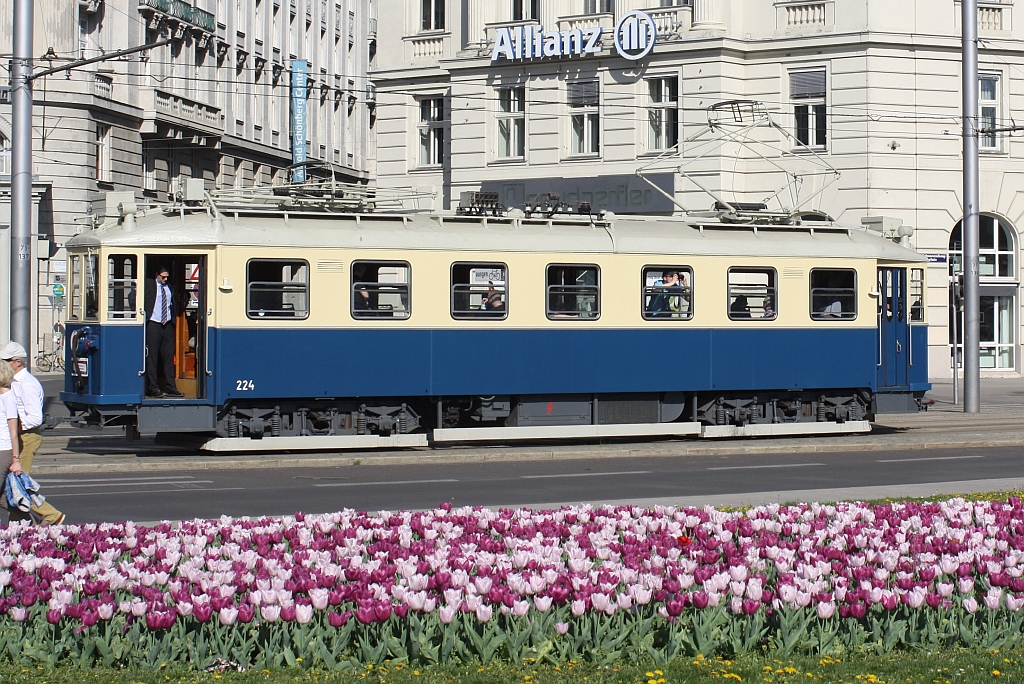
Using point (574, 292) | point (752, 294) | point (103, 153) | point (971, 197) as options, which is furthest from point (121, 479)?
point (103, 153)

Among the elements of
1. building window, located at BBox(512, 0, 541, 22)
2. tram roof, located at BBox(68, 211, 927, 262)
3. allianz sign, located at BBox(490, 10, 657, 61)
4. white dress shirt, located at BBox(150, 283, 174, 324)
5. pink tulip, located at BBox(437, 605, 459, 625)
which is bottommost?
pink tulip, located at BBox(437, 605, 459, 625)

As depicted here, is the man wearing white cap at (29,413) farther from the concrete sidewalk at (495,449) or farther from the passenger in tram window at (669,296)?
the passenger in tram window at (669,296)

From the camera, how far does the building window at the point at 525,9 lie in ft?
143

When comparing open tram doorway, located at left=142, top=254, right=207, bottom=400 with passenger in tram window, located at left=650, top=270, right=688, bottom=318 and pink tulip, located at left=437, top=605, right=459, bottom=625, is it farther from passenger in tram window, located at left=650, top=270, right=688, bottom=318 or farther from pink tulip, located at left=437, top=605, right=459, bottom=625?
pink tulip, located at left=437, top=605, right=459, bottom=625

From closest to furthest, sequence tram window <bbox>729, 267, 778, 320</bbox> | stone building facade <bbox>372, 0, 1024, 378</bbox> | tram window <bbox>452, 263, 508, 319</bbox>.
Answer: tram window <bbox>452, 263, 508, 319</bbox>, tram window <bbox>729, 267, 778, 320</bbox>, stone building facade <bbox>372, 0, 1024, 378</bbox>

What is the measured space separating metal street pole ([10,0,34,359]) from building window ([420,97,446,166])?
2152cm

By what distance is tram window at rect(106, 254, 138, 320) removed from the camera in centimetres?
A: 1992

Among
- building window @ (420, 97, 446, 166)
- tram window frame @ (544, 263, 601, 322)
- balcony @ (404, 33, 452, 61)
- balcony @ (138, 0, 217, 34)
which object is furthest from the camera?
balcony @ (138, 0, 217, 34)

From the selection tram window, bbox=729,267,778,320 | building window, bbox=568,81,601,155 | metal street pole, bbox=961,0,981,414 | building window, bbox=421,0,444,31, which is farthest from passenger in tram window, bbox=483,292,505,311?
building window, bbox=421,0,444,31

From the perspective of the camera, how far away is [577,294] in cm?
2223

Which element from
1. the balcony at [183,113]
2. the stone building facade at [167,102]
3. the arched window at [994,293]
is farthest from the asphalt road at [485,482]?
the balcony at [183,113]

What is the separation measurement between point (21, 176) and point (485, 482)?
1122cm

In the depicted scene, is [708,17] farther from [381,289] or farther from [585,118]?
[381,289]

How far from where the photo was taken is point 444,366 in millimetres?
21359
